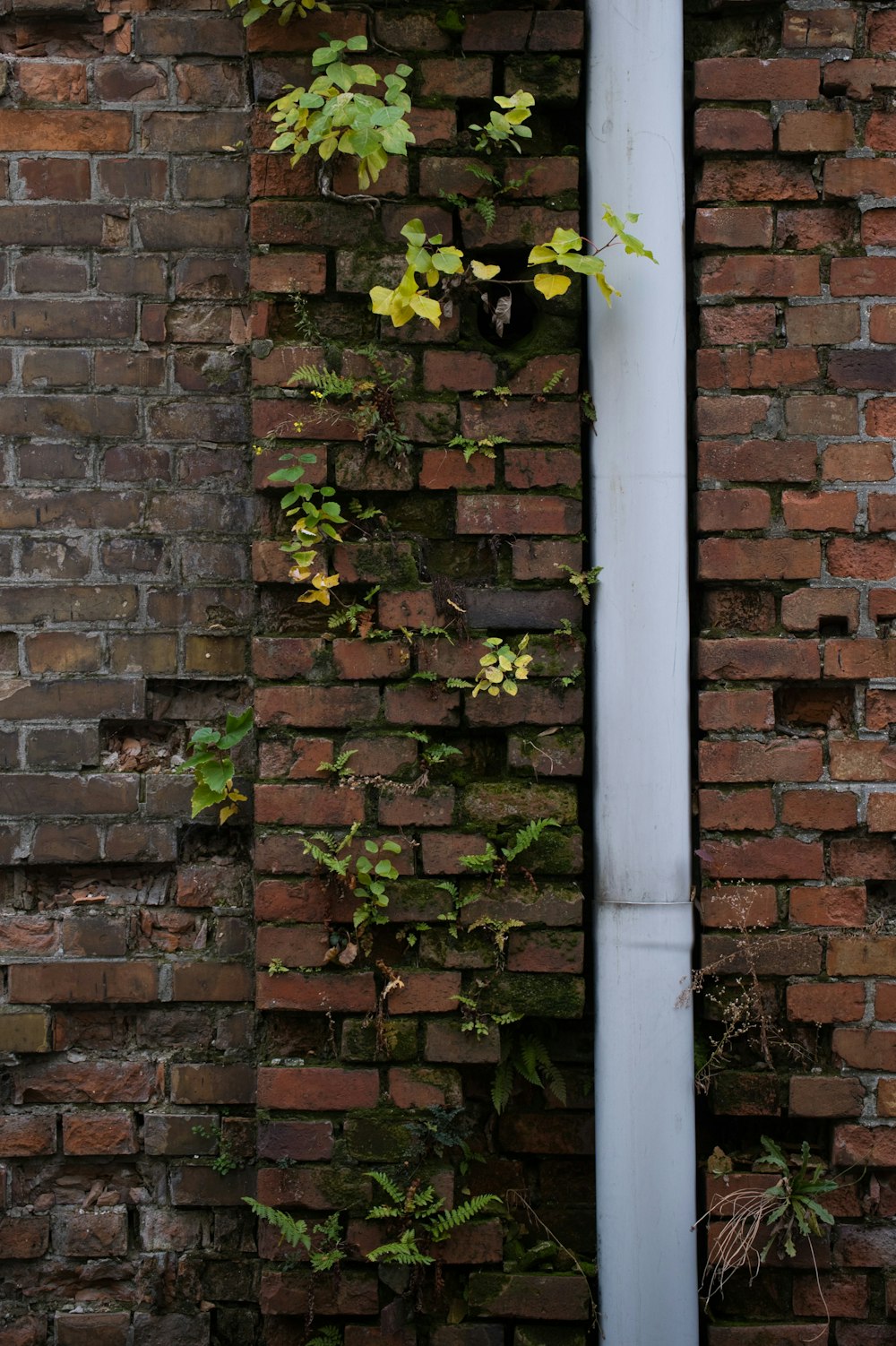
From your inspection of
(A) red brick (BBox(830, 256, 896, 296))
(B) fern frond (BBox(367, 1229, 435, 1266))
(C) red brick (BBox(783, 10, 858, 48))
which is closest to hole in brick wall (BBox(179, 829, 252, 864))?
(B) fern frond (BBox(367, 1229, 435, 1266))

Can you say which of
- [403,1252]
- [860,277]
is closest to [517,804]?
[403,1252]

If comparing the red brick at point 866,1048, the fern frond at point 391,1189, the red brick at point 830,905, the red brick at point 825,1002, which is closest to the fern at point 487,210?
the red brick at point 830,905

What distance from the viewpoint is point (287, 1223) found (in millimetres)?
1666

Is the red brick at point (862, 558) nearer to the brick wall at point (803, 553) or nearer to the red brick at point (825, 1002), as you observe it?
the brick wall at point (803, 553)

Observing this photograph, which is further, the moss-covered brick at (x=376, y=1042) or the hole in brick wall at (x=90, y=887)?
the hole in brick wall at (x=90, y=887)

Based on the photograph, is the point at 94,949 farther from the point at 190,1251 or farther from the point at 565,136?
the point at 565,136

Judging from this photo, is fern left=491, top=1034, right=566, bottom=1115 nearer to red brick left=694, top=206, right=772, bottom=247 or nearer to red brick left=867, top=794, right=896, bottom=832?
red brick left=867, top=794, right=896, bottom=832

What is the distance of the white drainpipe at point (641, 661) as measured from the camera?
1.68 metres

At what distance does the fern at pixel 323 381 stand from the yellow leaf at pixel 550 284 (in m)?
0.36

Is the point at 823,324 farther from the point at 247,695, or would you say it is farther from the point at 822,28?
the point at 247,695

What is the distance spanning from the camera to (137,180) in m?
1.89

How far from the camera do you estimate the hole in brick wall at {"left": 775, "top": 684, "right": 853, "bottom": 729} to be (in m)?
1.77

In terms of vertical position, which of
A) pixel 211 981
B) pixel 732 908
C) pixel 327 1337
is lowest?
pixel 327 1337

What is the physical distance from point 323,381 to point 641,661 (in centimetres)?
73
